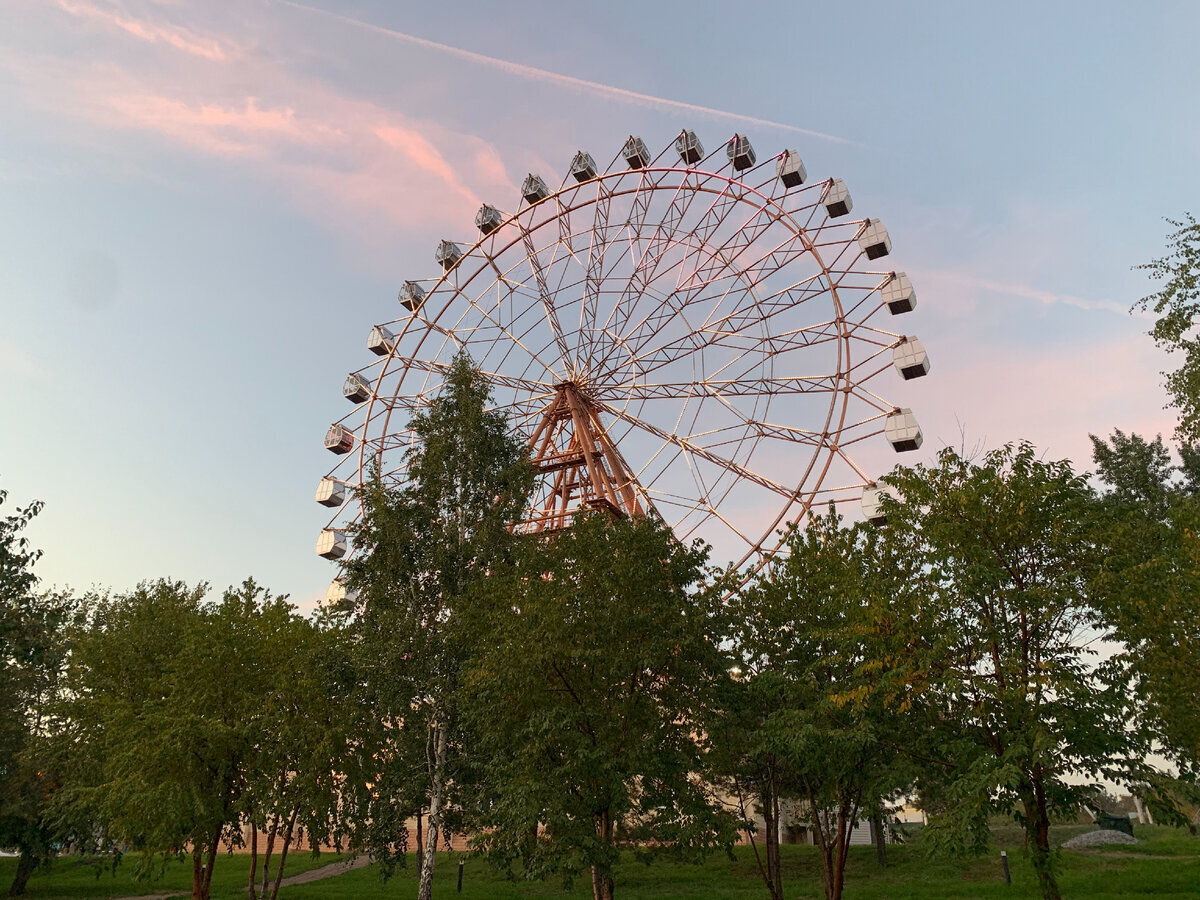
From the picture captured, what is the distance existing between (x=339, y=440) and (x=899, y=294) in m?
21.1

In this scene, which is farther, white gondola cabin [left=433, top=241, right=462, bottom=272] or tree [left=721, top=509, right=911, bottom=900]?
white gondola cabin [left=433, top=241, right=462, bottom=272]

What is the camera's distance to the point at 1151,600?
13492 mm

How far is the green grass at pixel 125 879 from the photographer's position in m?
30.3

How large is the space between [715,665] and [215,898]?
66.9ft

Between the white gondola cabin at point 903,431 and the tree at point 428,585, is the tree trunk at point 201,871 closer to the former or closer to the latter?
the tree at point 428,585

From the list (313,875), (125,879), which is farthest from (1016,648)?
(125,879)

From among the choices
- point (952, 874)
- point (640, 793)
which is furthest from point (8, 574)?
point (952, 874)

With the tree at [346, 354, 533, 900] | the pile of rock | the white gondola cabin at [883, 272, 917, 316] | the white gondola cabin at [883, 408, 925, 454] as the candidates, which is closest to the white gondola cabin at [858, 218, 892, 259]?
the white gondola cabin at [883, 272, 917, 316]

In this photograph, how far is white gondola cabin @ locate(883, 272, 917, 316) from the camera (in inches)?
1053

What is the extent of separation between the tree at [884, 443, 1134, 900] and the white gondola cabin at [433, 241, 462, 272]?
22.9 metres

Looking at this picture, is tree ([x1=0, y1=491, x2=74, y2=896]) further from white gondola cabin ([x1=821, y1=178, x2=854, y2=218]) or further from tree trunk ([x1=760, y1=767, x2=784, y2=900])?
white gondola cabin ([x1=821, y1=178, x2=854, y2=218])

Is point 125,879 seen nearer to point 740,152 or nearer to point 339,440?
point 339,440

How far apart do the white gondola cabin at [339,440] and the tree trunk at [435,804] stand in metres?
17.8

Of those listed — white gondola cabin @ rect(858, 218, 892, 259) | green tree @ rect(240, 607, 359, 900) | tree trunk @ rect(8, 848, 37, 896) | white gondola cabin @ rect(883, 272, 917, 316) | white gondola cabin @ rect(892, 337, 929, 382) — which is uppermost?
white gondola cabin @ rect(858, 218, 892, 259)
